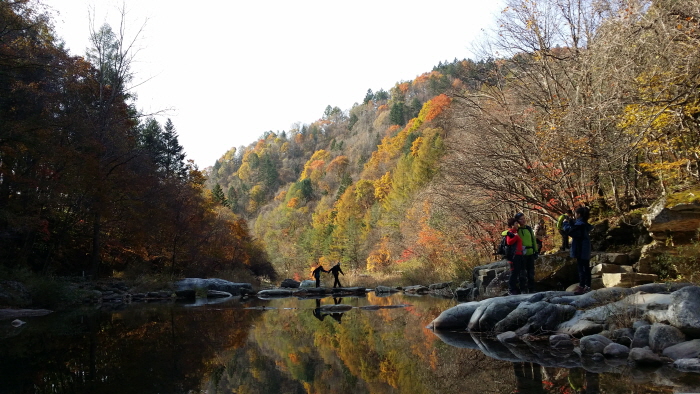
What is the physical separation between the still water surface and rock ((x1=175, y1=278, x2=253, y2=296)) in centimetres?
1432

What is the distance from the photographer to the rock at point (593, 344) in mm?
6711

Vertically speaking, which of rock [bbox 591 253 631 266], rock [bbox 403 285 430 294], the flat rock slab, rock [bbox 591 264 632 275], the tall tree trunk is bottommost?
rock [bbox 403 285 430 294]

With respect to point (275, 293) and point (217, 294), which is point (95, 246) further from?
point (275, 293)

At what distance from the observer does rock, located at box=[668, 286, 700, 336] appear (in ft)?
21.2

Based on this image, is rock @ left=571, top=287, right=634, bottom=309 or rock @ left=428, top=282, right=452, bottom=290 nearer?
rock @ left=571, top=287, right=634, bottom=309

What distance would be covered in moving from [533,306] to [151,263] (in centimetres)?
2821

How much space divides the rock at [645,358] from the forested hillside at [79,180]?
1714 cm

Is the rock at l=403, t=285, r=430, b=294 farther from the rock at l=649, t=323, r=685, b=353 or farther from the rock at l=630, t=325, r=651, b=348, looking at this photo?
the rock at l=649, t=323, r=685, b=353

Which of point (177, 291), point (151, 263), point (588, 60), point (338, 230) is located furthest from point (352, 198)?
point (588, 60)

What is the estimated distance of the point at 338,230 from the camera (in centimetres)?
7200

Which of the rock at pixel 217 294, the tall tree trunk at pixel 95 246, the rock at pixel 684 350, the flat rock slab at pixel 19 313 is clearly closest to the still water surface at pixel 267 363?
the rock at pixel 684 350

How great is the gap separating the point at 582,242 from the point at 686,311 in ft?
12.7

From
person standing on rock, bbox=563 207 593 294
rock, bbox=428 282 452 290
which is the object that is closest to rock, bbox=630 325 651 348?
person standing on rock, bbox=563 207 593 294

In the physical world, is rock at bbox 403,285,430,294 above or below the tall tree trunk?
below
